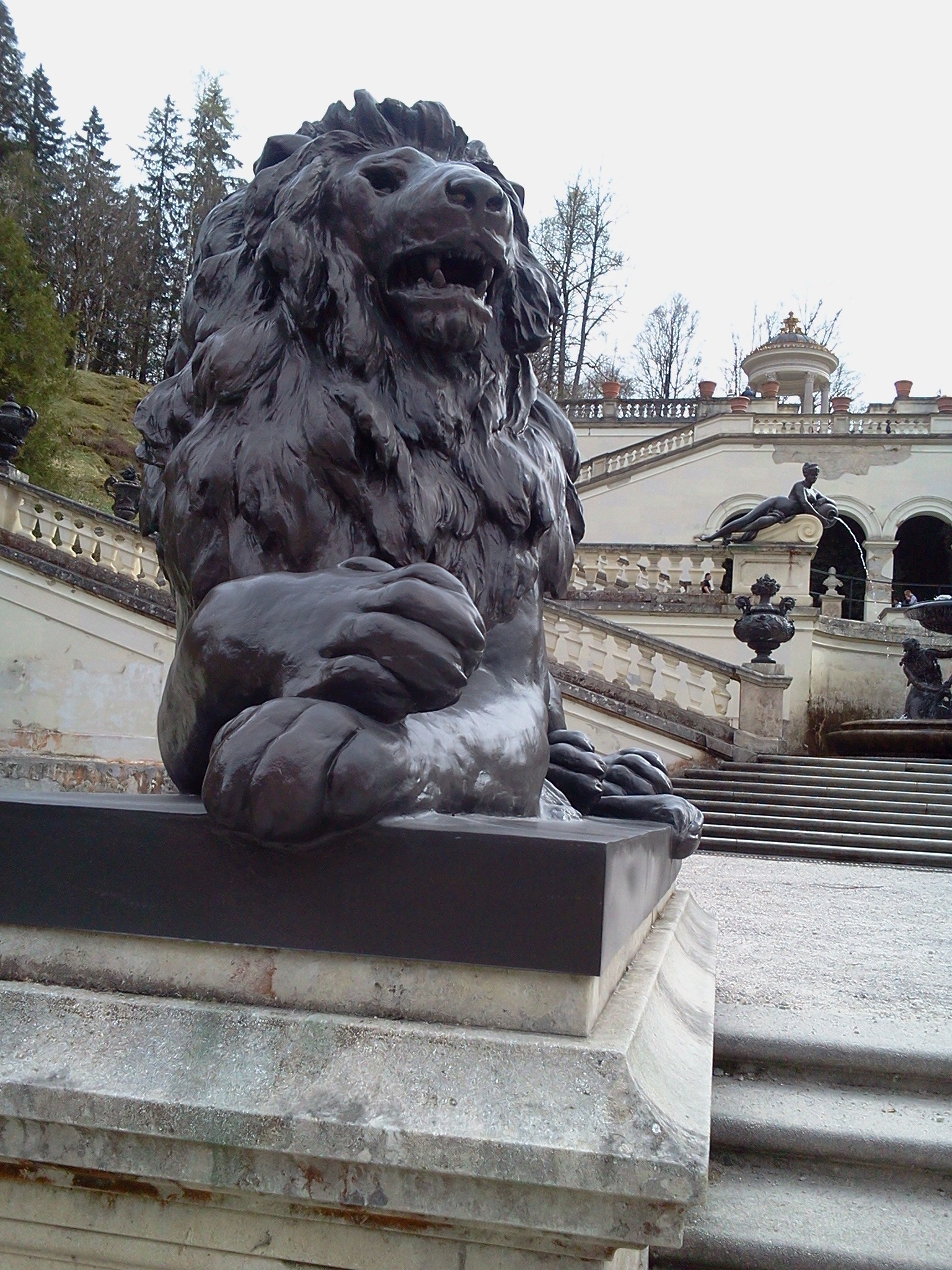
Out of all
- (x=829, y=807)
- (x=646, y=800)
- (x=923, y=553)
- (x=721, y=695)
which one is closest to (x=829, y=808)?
(x=829, y=807)

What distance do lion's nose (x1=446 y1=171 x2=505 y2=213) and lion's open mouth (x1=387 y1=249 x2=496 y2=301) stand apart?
3.6 inches

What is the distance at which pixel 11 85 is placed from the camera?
39.9 meters

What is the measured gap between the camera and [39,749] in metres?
11.0

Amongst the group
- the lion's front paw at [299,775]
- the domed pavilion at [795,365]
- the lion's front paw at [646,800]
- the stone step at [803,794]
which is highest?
the domed pavilion at [795,365]

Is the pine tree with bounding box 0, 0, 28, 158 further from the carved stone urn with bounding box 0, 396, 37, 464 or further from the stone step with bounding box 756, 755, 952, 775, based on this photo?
the stone step with bounding box 756, 755, 952, 775

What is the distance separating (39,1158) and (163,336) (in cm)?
4314

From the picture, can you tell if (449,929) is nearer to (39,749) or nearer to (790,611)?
(39,749)

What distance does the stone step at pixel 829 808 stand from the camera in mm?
9492

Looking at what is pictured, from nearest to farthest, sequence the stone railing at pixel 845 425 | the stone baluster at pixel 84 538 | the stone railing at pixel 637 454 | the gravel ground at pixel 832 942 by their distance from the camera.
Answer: the gravel ground at pixel 832 942
the stone baluster at pixel 84 538
the stone railing at pixel 637 454
the stone railing at pixel 845 425

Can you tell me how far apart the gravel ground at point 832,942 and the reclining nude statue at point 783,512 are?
12.4 meters

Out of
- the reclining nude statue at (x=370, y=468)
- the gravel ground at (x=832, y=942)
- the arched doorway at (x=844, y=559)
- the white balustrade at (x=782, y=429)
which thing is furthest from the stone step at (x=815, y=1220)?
the arched doorway at (x=844, y=559)

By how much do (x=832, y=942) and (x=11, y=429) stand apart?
13.1 meters

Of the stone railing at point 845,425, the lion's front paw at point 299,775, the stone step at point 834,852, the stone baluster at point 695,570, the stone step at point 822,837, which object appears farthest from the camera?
the stone railing at point 845,425

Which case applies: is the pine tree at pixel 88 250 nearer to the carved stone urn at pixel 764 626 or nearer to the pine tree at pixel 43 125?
the pine tree at pixel 43 125
